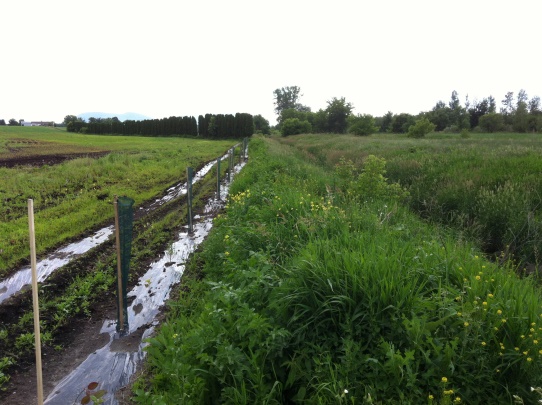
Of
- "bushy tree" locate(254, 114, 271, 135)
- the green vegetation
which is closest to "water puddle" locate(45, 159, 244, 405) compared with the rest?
the green vegetation

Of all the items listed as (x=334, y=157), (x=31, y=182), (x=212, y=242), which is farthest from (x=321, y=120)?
(x=212, y=242)

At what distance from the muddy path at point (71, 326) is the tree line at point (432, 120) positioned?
43.0 m

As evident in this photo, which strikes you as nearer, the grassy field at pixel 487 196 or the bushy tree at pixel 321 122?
the grassy field at pixel 487 196

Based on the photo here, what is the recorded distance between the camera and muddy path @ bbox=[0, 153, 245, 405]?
351 cm

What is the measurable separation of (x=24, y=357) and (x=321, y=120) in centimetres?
7413

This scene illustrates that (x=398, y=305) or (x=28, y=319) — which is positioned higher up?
(x=398, y=305)

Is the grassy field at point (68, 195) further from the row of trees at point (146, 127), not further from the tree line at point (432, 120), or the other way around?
the row of trees at point (146, 127)

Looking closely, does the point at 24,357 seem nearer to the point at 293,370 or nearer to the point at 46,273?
the point at 46,273

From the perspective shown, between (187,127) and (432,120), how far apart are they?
46.2 meters

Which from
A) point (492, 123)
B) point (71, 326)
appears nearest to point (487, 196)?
point (71, 326)

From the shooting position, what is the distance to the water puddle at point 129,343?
137 inches

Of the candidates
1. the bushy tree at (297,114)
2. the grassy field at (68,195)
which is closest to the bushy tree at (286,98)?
the bushy tree at (297,114)

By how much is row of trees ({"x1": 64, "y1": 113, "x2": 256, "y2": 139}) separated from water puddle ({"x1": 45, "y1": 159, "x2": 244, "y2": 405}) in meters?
62.1

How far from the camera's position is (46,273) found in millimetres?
5891
